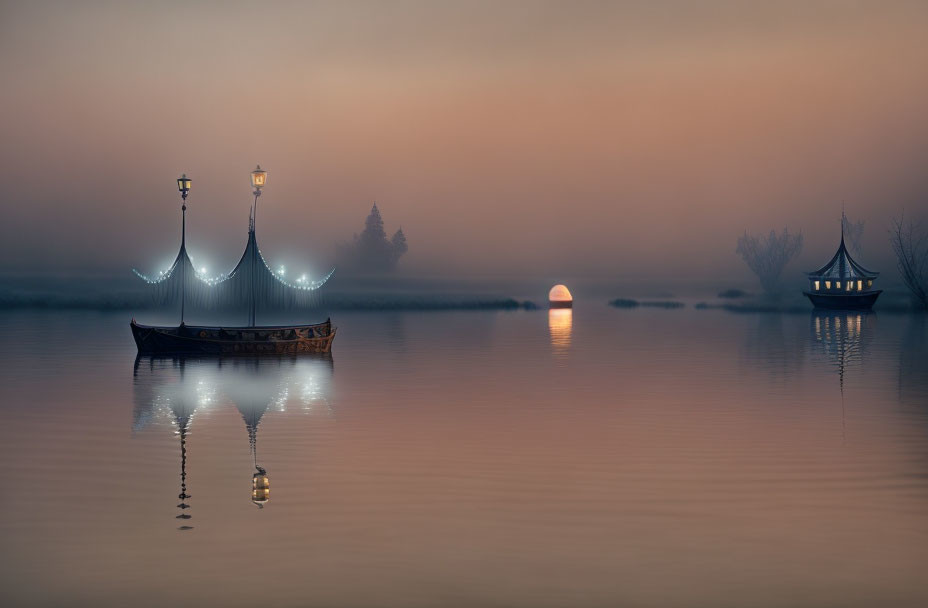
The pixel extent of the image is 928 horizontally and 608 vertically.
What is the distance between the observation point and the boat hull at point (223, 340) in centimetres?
4994

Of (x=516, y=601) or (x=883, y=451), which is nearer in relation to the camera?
(x=516, y=601)

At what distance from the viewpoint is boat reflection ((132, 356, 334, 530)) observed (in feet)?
78.6

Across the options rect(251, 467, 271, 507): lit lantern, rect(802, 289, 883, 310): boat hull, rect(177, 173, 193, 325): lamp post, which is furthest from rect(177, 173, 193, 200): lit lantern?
rect(802, 289, 883, 310): boat hull

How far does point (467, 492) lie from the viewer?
17391 millimetres

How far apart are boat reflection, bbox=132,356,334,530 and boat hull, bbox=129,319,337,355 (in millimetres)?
769

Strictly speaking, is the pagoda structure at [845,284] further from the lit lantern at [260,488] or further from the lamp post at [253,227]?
the lit lantern at [260,488]

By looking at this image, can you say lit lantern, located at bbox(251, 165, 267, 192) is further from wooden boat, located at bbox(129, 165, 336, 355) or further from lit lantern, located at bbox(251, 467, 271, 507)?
lit lantern, located at bbox(251, 467, 271, 507)

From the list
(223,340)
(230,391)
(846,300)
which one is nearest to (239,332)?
(223,340)

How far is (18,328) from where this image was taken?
3268 inches

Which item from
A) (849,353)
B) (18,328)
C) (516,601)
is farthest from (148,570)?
(18,328)

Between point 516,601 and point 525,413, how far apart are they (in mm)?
17418

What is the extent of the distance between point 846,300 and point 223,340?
107 meters

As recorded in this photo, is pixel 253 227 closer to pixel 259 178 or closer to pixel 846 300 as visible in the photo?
pixel 259 178

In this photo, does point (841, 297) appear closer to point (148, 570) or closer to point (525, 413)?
point (525, 413)
